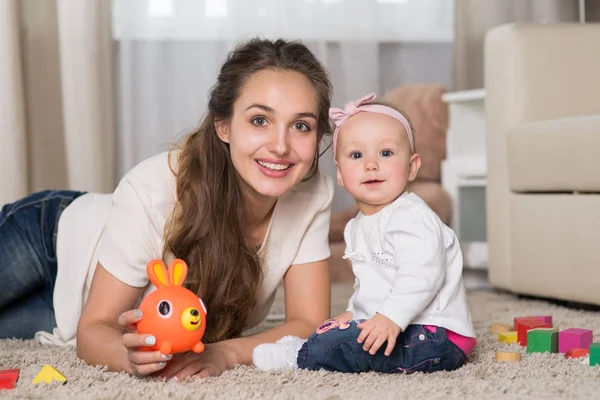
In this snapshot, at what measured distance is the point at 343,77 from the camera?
3240mm

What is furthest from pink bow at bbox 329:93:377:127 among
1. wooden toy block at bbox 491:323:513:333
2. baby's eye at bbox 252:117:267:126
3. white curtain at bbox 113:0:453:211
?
white curtain at bbox 113:0:453:211

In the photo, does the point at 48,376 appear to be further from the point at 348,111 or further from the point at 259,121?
the point at 348,111

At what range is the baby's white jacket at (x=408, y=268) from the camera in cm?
119

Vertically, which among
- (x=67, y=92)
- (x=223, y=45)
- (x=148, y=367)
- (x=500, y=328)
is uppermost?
(x=223, y=45)

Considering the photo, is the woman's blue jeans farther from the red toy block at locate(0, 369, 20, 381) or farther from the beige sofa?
the beige sofa

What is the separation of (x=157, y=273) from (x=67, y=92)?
189cm

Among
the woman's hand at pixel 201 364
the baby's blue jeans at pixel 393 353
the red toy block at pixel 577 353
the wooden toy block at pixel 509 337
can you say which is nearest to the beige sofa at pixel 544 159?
the wooden toy block at pixel 509 337

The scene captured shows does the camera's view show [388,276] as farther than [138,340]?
Yes

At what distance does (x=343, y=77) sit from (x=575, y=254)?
1472 mm

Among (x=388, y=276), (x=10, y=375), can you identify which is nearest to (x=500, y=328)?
(x=388, y=276)

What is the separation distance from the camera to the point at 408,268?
120cm

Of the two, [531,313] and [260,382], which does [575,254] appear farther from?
[260,382]

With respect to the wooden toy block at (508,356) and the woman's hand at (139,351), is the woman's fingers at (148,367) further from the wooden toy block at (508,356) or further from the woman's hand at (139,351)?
the wooden toy block at (508,356)

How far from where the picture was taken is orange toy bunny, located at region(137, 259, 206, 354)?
3.46 feet
